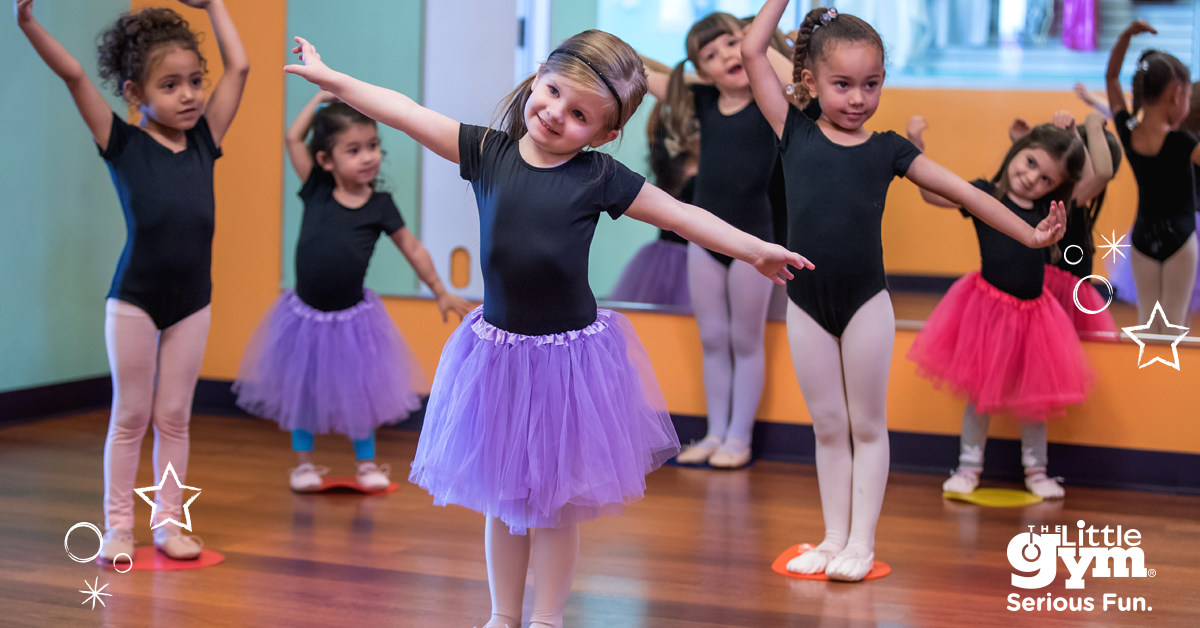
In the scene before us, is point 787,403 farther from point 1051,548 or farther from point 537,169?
point 537,169

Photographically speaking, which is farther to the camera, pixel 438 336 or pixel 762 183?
pixel 438 336

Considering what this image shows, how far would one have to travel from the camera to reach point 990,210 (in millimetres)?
2219

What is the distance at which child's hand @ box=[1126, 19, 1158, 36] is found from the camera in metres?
3.52

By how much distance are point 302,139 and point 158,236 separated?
96 centimetres

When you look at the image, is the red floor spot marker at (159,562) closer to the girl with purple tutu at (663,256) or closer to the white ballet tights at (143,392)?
the white ballet tights at (143,392)

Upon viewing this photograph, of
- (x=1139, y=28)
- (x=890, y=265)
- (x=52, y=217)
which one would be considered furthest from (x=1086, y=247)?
(x=52, y=217)

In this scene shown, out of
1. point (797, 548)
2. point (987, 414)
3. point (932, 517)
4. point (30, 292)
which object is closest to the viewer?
point (797, 548)

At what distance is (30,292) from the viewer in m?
4.03

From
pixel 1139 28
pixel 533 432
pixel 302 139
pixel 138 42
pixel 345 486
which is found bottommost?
pixel 345 486

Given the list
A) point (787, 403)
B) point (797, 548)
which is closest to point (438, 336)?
point (787, 403)

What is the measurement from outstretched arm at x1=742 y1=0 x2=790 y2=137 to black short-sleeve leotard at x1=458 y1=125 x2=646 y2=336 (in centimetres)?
62

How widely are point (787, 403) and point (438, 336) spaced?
141 cm

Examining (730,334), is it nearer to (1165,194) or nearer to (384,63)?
(1165,194)

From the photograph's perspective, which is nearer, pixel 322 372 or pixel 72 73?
pixel 72 73
